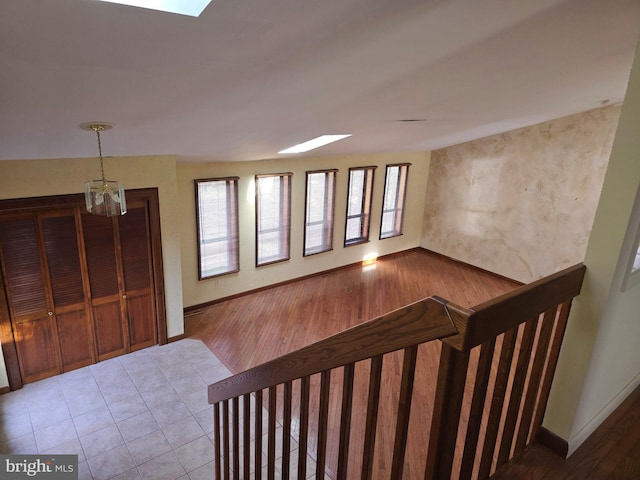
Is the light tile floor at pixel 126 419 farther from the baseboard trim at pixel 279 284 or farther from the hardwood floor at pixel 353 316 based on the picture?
the baseboard trim at pixel 279 284

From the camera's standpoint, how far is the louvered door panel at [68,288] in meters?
4.13

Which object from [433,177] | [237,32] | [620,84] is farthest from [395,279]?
[237,32]

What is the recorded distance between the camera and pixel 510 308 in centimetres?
104

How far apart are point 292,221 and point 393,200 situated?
2.55m

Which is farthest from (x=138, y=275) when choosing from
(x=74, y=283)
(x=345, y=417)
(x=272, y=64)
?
(x=345, y=417)

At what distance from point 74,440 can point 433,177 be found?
294 inches

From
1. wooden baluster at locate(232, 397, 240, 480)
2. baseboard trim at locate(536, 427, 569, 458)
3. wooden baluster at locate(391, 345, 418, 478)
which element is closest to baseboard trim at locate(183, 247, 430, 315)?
wooden baluster at locate(232, 397, 240, 480)

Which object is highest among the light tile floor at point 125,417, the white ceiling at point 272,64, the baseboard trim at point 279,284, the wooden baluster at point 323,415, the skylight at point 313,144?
A: the white ceiling at point 272,64

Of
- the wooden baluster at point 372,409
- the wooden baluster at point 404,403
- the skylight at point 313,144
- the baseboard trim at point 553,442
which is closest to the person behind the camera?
the wooden baluster at point 404,403

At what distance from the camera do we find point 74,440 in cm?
366

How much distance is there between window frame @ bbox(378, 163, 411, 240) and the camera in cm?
809

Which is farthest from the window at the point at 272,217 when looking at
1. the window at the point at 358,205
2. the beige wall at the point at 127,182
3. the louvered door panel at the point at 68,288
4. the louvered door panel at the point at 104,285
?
the louvered door panel at the point at 68,288

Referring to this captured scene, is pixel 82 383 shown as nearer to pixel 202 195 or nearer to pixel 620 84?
pixel 202 195

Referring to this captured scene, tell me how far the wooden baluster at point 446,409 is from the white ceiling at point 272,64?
1453 mm
